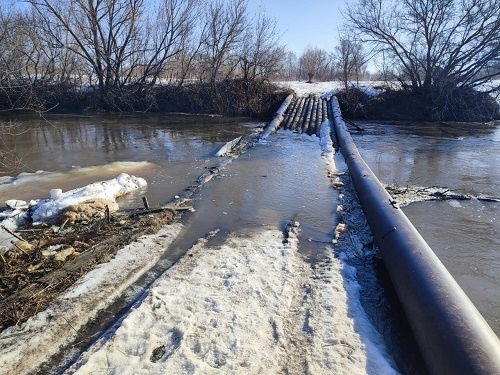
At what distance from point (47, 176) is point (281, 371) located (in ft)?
23.7

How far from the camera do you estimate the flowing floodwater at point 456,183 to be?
13.2ft

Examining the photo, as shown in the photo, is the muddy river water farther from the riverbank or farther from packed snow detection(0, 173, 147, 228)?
the riverbank

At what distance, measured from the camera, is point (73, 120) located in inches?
732

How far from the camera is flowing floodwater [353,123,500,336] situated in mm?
4031

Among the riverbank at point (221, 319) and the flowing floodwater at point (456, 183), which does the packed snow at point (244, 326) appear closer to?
the riverbank at point (221, 319)

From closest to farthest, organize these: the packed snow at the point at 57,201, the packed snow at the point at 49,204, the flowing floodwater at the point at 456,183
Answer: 1. the flowing floodwater at the point at 456,183
2. the packed snow at the point at 49,204
3. the packed snow at the point at 57,201

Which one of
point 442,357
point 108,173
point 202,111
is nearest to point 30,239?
point 108,173

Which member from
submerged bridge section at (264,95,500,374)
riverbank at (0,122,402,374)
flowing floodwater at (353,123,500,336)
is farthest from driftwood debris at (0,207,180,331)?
flowing floodwater at (353,123,500,336)

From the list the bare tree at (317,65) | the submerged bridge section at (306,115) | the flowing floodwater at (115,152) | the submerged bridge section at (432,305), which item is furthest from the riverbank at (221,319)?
the bare tree at (317,65)

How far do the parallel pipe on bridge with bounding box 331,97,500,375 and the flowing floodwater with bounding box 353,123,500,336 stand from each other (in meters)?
0.73

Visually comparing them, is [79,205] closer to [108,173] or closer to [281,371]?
[108,173]

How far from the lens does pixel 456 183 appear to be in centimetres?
747

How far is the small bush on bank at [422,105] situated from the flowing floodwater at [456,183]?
133 inches

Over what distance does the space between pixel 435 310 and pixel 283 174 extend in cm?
560
